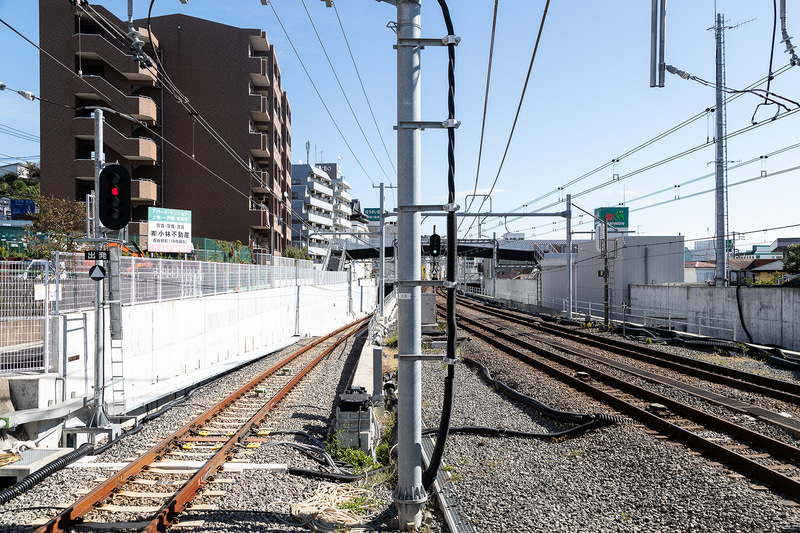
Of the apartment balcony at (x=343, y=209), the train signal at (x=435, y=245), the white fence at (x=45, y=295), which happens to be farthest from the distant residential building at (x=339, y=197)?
the train signal at (x=435, y=245)

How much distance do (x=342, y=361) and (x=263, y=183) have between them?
89.2ft

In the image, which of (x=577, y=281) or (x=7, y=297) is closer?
(x=7, y=297)

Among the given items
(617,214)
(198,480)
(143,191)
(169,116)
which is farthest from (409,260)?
(617,214)

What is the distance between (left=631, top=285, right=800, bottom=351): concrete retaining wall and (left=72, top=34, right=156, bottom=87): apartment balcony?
35.8m

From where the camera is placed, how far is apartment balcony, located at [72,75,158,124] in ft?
111

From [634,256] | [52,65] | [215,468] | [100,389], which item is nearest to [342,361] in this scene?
[100,389]

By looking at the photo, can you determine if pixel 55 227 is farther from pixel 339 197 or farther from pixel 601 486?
pixel 339 197

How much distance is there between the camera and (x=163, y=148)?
126 feet

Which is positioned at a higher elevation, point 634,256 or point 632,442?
point 634,256

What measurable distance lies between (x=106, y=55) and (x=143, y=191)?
30.3 feet

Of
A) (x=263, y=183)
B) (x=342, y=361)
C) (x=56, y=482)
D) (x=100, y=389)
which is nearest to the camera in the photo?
(x=56, y=482)

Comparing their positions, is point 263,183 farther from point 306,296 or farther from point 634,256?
point 634,256

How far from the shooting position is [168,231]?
99.3 ft

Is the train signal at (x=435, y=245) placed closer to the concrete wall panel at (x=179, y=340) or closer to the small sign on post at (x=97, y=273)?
the small sign on post at (x=97, y=273)
